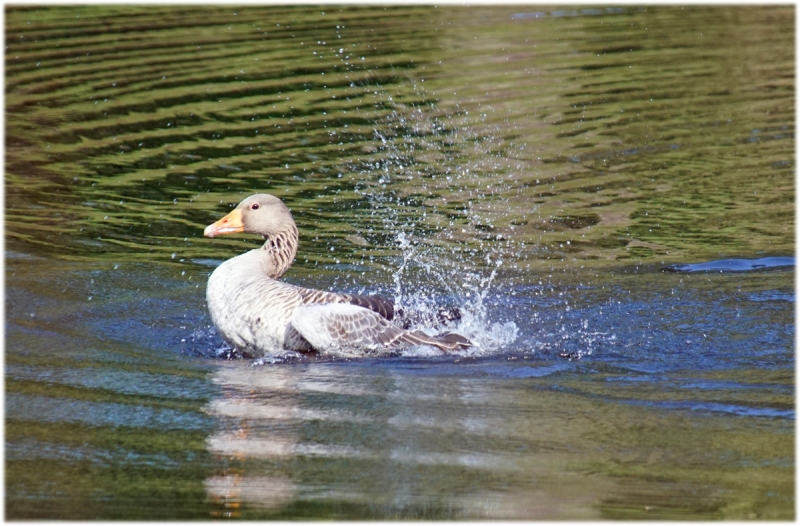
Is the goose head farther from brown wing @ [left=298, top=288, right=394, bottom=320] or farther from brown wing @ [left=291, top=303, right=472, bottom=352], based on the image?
brown wing @ [left=291, top=303, right=472, bottom=352]

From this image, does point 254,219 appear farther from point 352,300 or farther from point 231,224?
point 352,300

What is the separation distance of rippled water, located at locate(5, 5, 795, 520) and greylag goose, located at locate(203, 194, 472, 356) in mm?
178

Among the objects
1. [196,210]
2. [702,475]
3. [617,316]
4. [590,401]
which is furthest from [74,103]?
[702,475]

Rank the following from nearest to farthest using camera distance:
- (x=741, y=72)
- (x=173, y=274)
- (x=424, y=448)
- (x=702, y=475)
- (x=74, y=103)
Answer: (x=702, y=475) < (x=424, y=448) < (x=173, y=274) < (x=74, y=103) < (x=741, y=72)

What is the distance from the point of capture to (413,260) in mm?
10727

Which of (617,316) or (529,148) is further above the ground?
(529,148)

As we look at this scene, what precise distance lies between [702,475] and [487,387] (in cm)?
189

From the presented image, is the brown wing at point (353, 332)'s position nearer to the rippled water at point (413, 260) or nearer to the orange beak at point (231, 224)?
the rippled water at point (413, 260)

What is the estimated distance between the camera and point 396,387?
7.16 meters

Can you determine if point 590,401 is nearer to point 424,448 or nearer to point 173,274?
point 424,448

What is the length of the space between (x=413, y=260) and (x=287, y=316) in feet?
10.2

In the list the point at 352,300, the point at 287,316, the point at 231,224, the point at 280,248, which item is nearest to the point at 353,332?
the point at 352,300

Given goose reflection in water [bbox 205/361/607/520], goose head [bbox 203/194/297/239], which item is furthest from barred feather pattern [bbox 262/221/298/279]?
goose reflection in water [bbox 205/361/607/520]

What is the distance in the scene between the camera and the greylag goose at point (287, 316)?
7.79m
